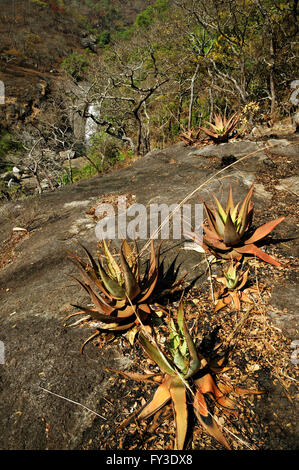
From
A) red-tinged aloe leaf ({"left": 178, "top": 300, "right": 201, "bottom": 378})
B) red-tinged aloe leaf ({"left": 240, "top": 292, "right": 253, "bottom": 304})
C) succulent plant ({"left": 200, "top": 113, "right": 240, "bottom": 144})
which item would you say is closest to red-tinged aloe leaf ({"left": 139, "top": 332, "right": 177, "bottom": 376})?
red-tinged aloe leaf ({"left": 178, "top": 300, "right": 201, "bottom": 378})

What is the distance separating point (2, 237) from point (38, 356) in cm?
263

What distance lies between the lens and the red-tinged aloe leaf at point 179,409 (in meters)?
1.18

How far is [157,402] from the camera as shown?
53.1 inches

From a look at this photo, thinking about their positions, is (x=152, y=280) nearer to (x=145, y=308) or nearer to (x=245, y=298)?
(x=145, y=308)

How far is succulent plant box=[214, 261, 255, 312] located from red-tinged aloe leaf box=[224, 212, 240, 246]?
0.97ft

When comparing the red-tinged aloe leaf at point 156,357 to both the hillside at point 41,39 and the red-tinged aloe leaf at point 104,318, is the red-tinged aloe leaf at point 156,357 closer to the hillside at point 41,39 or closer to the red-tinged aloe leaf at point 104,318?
the red-tinged aloe leaf at point 104,318

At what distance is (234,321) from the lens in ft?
6.00

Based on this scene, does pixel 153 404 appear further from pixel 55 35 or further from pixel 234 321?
pixel 55 35

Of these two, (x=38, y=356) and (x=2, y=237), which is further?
(x=2, y=237)

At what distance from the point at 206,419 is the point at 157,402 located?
26 centimetres

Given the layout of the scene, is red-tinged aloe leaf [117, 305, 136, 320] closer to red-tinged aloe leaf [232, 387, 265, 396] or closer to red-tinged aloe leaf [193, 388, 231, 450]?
red-tinged aloe leaf [193, 388, 231, 450]

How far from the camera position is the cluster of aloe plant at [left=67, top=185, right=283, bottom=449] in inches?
51.3

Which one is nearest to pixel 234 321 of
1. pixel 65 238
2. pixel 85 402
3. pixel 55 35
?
pixel 85 402

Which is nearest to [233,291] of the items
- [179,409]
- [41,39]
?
[179,409]
